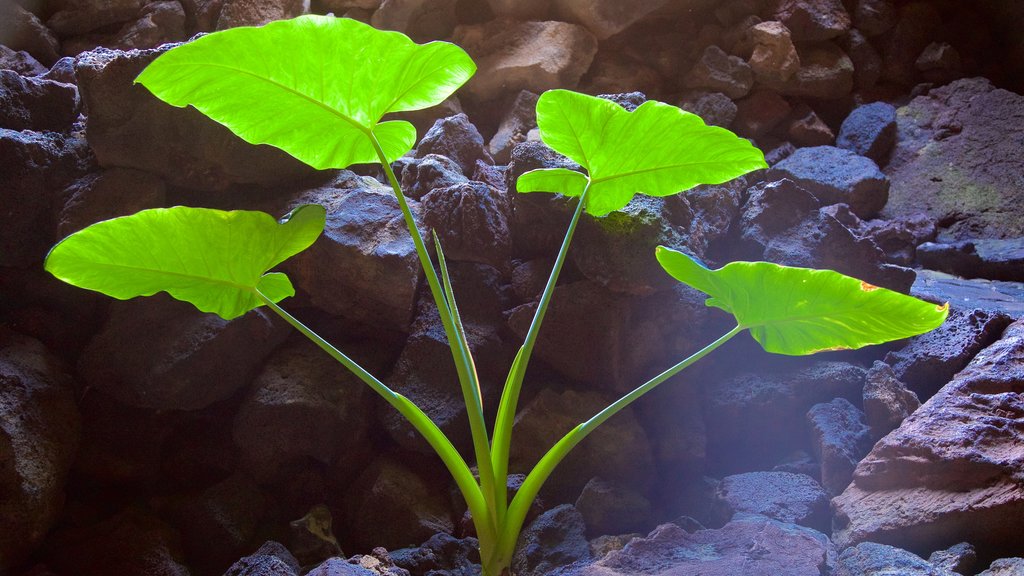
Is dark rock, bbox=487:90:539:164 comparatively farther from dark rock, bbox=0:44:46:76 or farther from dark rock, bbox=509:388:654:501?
dark rock, bbox=0:44:46:76

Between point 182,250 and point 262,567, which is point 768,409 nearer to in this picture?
point 262,567

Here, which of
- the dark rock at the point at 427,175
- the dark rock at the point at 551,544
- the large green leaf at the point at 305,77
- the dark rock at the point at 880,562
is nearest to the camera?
the large green leaf at the point at 305,77

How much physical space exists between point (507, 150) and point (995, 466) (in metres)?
2.16

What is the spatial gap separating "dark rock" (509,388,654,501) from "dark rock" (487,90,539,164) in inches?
53.3

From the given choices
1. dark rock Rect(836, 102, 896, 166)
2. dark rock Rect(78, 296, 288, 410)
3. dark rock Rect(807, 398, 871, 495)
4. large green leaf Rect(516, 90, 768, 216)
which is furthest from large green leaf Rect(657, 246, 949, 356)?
dark rock Rect(836, 102, 896, 166)

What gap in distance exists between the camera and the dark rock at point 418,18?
3.46 meters

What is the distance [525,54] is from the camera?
10.9ft

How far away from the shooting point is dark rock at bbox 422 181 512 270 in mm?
2174

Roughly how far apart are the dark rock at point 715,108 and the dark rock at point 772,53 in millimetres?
249

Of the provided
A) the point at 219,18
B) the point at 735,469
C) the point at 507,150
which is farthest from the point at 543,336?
the point at 219,18

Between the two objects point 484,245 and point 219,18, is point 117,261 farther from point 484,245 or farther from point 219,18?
point 219,18

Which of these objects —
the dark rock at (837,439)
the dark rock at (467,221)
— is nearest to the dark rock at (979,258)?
the dark rock at (837,439)

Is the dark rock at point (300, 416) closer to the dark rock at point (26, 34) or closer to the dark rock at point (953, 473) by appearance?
the dark rock at point (953, 473)

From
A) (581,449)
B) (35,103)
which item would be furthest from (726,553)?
(35,103)
